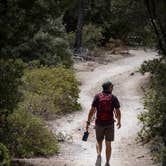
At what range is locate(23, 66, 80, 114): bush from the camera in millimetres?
17703

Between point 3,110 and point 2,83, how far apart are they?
→ 1.74ft

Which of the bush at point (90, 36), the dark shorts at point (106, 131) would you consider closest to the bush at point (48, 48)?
the bush at point (90, 36)

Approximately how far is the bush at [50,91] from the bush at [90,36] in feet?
59.3

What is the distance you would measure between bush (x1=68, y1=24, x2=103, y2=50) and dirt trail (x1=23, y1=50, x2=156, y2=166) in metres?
7.62

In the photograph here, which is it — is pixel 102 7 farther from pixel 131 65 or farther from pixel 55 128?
pixel 55 128

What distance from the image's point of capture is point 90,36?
40.9 metres

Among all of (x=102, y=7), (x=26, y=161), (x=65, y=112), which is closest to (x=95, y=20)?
(x=102, y=7)

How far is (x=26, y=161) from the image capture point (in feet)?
39.0

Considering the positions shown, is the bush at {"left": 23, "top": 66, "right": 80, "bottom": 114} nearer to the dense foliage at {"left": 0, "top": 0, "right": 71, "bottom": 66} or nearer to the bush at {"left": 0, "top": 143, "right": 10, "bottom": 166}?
the dense foliage at {"left": 0, "top": 0, "right": 71, "bottom": 66}

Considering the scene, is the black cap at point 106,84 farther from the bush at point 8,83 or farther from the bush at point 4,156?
the bush at point 4,156

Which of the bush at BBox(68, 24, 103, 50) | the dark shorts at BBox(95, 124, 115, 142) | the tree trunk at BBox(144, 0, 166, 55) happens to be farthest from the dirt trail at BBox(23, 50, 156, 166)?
the bush at BBox(68, 24, 103, 50)

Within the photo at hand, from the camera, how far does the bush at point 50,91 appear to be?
17703mm

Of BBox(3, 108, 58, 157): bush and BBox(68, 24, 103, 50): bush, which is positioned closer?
BBox(3, 108, 58, 157): bush

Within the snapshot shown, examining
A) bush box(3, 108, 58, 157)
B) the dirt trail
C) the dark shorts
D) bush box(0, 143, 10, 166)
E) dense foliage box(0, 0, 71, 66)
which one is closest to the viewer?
bush box(0, 143, 10, 166)
